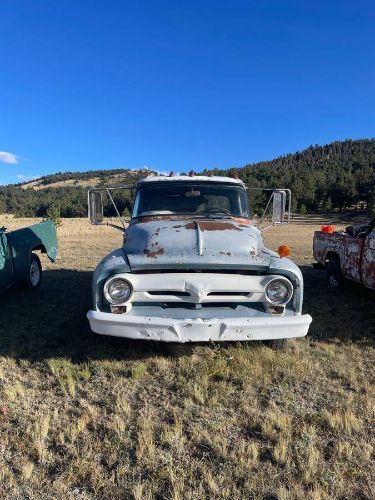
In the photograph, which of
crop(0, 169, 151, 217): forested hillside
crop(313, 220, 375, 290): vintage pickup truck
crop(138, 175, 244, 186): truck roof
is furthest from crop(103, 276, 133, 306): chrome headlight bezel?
crop(0, 169, 151, 217): forested hillside

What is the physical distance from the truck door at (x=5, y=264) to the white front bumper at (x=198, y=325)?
3.72m

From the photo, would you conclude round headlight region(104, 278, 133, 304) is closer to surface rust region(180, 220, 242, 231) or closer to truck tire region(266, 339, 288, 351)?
surface rust region(180, 220, 242, 231)

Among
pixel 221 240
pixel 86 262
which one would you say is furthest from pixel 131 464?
pixel 86 262

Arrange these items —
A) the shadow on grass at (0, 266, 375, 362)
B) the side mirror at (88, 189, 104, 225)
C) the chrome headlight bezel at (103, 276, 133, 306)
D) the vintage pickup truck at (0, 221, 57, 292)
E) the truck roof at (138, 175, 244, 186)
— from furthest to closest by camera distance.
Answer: the vintage pickup truck at (0, 221, 57, 292) < the side mirror at (88, 189, 104, 225) < the truck roof at (138, 175, 244, 186) < the shadow on grass at (0, 266, 375, 362) < the chrome headlight bezel at (103, 276, 133, 306)

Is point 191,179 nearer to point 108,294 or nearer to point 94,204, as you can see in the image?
point 94,204

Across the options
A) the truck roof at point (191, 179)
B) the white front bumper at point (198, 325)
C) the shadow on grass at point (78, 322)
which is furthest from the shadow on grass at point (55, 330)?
the truck roof at point (191, 179)

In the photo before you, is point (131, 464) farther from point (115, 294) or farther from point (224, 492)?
point (115, 294)

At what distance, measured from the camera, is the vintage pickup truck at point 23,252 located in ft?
23.3

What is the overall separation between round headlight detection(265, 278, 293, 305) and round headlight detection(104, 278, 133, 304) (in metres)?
1.39

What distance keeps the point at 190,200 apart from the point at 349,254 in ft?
12.0

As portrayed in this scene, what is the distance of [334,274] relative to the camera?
28.0 feet

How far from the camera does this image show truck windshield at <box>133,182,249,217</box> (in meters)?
5.59

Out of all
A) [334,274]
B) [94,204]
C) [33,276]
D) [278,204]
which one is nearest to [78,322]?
[94,204]

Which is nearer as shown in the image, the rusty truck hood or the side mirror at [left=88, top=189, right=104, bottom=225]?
the rusty truck hood
